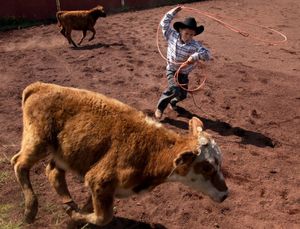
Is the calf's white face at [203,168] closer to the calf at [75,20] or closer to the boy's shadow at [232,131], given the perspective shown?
the boy's shadow at [232,131]

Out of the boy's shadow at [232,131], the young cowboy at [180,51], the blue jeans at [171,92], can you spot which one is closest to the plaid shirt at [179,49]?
the young cowboy at [180,51]

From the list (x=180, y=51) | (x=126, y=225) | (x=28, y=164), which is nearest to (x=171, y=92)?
(x=180, y=51)

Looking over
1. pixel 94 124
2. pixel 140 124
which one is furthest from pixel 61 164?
pixel 140 124

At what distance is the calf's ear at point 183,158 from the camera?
4148mm

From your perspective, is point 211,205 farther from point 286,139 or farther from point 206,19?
point 206,19

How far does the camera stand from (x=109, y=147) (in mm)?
4445

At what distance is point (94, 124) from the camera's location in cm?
450

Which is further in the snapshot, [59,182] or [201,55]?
[201,55]

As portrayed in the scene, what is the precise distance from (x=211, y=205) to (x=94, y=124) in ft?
6.05

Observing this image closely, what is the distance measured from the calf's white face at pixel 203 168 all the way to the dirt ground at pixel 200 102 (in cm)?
81

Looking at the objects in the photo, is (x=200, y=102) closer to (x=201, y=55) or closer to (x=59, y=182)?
(x=201, y=55)

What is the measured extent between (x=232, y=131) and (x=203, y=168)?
319cm

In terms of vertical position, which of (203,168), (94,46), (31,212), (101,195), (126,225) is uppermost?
(203,168)

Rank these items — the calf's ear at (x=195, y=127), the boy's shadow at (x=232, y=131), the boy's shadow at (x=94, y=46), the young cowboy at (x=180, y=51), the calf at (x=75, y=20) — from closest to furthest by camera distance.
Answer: the calf's ear at (x=195, y=127) → the young cowboy at (x=180, y=51) → the boy's shadow at (x=232, y=131) → the boy's shadow at (x=94, y=46) → the calf at (x=75, y=20)
